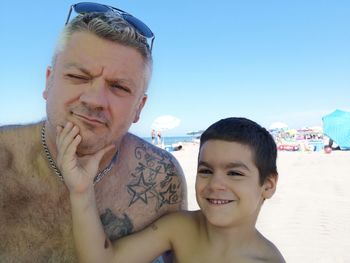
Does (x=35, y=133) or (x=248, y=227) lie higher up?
(x=35, y=133)

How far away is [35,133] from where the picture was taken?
85.5 inches

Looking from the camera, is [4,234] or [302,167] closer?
[4,234]

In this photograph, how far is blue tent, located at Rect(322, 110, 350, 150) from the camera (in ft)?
73.0

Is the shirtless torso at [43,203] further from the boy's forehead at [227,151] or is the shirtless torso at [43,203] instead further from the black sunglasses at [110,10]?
the black sunglasses at [110,10]

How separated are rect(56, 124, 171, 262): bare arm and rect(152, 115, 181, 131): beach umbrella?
87.7ft

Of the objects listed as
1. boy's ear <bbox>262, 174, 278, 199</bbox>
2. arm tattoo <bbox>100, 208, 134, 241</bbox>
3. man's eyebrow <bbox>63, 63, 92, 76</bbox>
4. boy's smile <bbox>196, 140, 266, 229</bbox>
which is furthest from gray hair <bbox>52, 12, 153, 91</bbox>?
boy's ear <bbox>262, 174, 278, 199</bbox>

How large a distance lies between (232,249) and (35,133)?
1414mm

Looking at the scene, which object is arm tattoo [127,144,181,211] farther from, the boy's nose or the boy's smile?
the boy's nose

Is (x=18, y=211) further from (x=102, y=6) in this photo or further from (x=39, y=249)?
(x=102, y=6)

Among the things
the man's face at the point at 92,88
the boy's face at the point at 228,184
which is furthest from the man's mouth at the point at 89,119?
the boy's face at the point at 228,184

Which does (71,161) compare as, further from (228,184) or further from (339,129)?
(339,129)

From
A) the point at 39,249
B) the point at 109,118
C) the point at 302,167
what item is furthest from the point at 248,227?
the point at 302,167

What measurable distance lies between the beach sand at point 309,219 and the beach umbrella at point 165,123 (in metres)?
18.8

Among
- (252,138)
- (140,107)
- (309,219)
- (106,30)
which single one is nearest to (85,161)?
(140,107)
